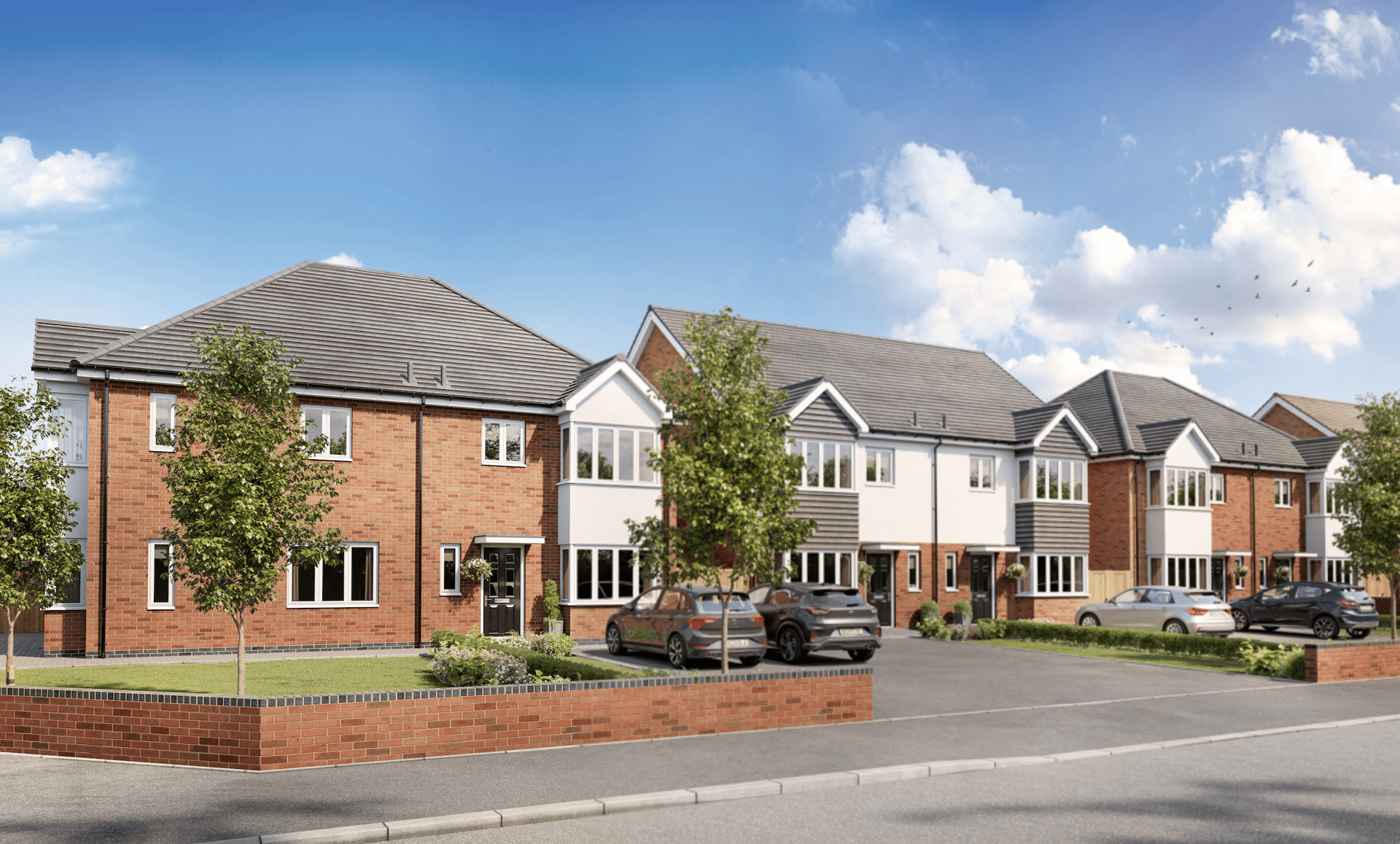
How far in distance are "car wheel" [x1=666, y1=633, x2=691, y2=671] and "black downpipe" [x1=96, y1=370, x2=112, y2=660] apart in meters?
11.4

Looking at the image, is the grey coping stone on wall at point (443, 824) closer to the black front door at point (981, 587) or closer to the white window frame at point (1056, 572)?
the black front door at point (981, 587)

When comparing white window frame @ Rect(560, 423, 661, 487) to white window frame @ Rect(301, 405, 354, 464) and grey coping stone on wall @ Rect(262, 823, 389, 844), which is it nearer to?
white window frame @ Rect(301, 405, 354, 464)

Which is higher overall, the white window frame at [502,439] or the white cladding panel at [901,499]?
the white window frame at [502,439]

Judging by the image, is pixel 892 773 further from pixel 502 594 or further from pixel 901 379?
pixel 901 379

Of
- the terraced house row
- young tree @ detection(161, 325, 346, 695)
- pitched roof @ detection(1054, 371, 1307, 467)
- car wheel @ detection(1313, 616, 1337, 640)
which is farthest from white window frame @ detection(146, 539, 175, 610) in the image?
pitched roof @ detection(1054, 371, 1307, 467)

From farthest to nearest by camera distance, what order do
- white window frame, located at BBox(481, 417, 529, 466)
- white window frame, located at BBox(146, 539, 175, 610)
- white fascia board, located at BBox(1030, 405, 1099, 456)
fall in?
1. white fascia board, located at BBox(1030, 405, 1099, 456)
2. white window frame, located at BBox(481, 417, 529, 466)
3. white window frame, located at BBox(146, 539, 175, 610)

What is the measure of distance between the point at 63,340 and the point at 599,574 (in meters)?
13.0

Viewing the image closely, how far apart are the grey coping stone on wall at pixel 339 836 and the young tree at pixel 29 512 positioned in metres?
8.73

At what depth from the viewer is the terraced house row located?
20859mm

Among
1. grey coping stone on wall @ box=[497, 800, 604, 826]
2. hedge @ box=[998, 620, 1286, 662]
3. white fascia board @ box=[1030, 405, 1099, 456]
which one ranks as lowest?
hedge @ box=[998, 620, 1286, 662]

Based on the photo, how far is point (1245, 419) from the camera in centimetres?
4278

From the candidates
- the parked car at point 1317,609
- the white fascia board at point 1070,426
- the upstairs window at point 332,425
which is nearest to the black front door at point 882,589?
the white fascia board at point 1070,426

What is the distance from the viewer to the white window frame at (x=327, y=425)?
22297mm

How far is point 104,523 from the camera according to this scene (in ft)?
66.7
